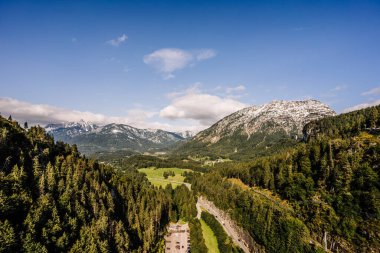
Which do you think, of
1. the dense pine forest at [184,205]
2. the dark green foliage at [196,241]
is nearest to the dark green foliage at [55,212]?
the dense pine forest at [184,205]

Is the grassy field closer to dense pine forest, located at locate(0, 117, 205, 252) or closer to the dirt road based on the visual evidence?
dense pine forest, located at locate(0, 117, 205, 252)

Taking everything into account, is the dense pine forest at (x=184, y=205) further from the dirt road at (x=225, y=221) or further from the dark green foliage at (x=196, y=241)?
the dirt road at (x=225, y=221)

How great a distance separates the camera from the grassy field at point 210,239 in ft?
377

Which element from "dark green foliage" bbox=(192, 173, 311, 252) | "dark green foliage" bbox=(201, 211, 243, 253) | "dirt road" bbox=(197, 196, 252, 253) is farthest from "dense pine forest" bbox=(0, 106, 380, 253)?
"dirt road" bbox=(197, 196, 252, 253)

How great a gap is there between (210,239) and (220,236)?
20.5 ft

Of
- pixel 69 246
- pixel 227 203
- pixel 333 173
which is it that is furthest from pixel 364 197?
pixel 69 246

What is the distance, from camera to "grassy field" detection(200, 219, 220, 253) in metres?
115

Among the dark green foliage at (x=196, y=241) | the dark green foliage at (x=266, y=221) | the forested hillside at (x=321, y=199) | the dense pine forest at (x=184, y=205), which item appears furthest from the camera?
the dark green foliage at (x=196, y=241)

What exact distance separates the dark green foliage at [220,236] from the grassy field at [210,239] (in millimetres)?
1855

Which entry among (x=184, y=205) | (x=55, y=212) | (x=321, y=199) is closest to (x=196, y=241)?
(x=184, y=205)

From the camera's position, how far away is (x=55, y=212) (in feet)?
239

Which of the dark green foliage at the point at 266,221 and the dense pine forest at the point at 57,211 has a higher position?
the dense pine forest at the point at 57,211

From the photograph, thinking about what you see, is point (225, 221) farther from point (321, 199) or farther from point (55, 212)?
point (55, 212)

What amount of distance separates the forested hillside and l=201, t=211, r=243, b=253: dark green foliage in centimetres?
1147
